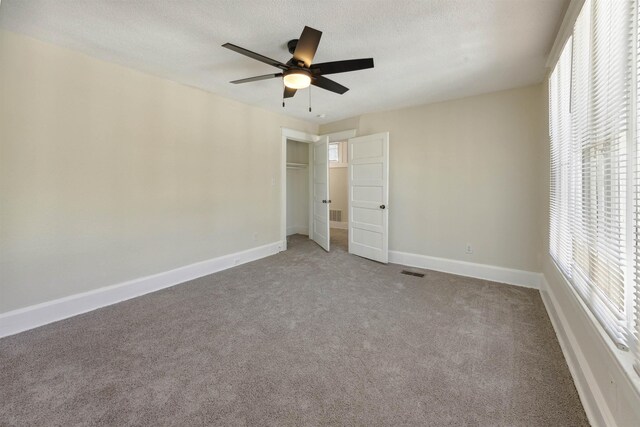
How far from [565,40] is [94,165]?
4.36m

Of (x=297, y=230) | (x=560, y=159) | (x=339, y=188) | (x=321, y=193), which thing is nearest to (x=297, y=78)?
(x=560, y=159)

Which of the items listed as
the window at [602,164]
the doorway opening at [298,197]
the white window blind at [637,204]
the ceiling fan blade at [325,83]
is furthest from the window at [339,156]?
the white window blind at [637,204]

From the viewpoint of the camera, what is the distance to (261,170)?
464cm

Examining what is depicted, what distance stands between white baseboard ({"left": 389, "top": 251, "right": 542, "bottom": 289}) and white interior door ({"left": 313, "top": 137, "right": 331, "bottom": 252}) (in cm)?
139

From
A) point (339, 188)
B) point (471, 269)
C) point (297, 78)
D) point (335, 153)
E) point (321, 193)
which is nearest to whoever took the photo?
point (297, 78)

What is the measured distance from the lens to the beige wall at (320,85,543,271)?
3463 mm

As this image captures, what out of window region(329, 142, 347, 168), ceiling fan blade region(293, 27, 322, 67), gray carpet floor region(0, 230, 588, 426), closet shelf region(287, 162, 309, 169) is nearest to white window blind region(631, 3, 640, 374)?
gray carpet floor region(0, 230, 588, 426)

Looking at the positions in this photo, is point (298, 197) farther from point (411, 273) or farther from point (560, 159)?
point (560, 159)

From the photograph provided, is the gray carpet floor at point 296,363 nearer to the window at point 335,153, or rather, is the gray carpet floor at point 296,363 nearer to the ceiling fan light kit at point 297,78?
the ceiling fan light kit at point 297,78

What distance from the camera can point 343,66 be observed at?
2.23m

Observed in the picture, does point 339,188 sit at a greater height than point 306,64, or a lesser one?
lesser

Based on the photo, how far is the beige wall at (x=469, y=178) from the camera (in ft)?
11.4

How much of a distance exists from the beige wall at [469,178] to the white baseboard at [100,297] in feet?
9.59

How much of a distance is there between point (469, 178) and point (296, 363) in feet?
11.1
